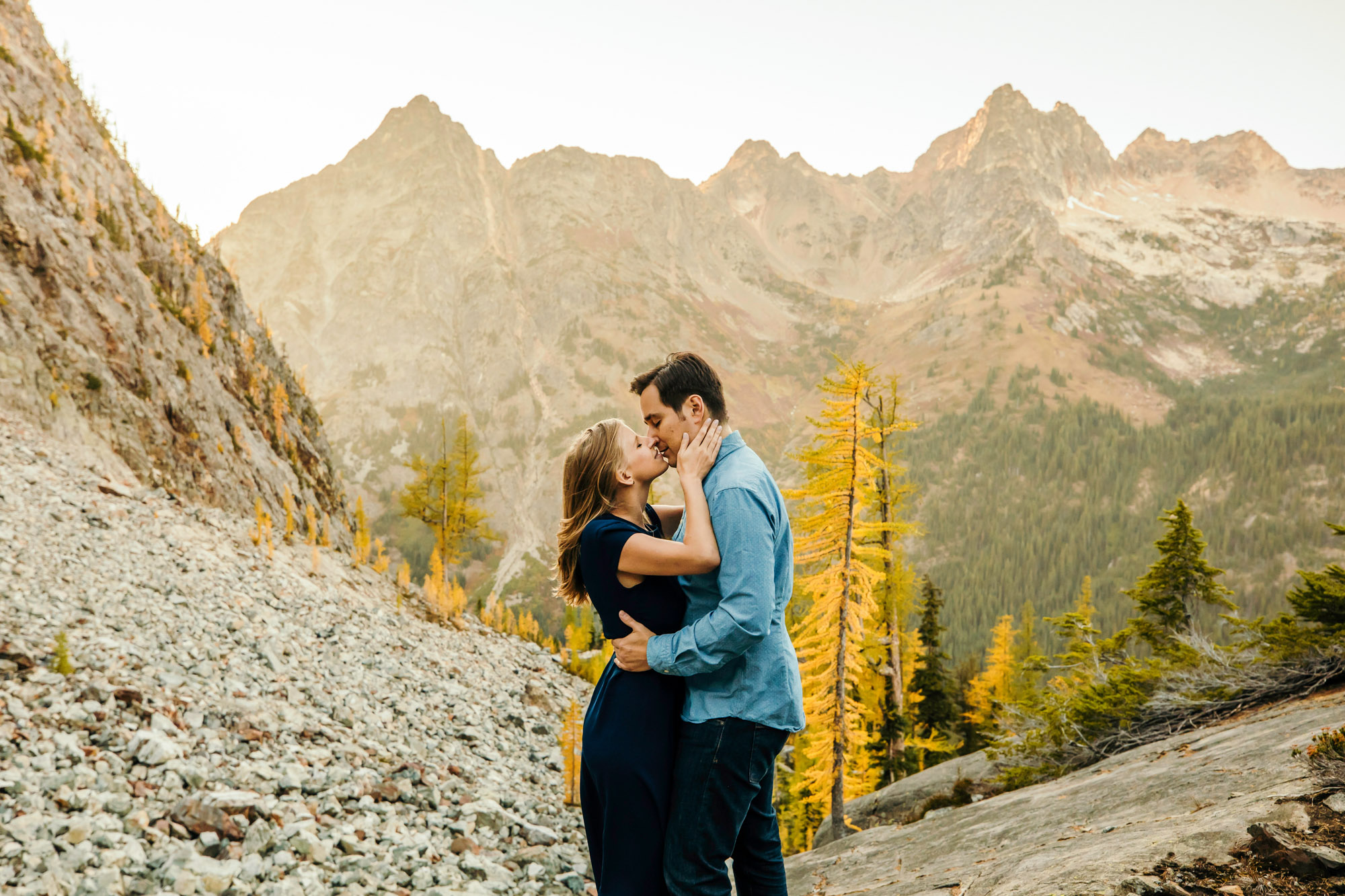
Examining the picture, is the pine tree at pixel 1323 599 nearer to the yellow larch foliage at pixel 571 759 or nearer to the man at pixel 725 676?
the man at pixel 725 676

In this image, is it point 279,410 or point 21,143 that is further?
point 279,410

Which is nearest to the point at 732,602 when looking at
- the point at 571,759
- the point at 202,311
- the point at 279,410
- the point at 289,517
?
the point at 571,759

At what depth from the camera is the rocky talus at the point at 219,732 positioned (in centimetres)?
574

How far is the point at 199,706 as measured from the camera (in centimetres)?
811

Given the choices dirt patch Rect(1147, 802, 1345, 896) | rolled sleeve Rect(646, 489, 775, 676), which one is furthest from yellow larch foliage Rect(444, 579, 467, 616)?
dirt patch Rect(1147, 802, 1345, 896)

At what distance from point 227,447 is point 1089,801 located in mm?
18688

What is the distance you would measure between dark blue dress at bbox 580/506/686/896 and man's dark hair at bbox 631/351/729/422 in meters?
0.73

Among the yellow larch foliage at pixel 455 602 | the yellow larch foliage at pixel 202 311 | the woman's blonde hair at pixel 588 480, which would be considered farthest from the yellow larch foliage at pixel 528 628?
the woman's blonde hair at pixel 588 480

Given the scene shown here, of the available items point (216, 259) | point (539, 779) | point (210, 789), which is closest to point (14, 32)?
point (216, 259)

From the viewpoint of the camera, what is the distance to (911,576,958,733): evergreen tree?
1111 inches

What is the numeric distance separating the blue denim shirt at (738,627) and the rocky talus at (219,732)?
4.99 metres

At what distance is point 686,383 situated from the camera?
3.66 meters

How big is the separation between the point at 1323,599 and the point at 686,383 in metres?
7.54

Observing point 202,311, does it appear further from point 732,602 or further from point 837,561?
point 732,602
